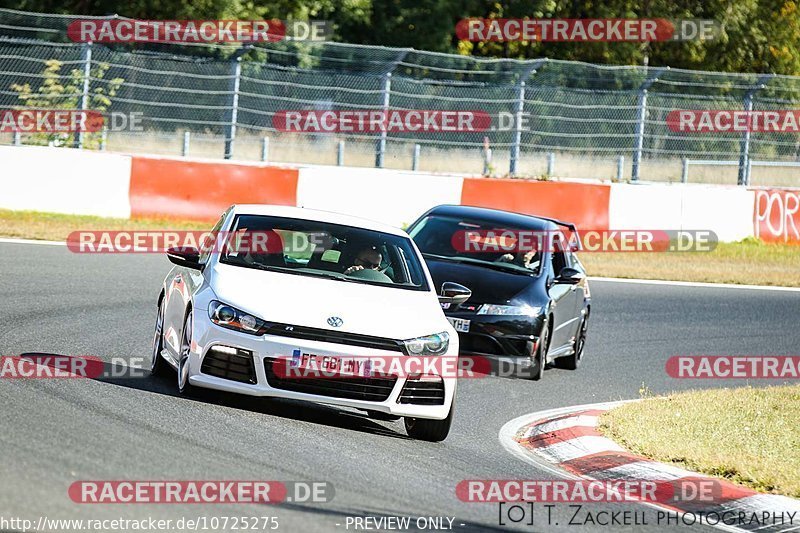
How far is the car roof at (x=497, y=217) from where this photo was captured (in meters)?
13.7

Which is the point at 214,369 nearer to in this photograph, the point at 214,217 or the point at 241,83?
the point at 214,217

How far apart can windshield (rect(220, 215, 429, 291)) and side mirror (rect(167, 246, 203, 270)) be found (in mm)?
191

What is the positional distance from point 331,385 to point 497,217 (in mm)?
5512

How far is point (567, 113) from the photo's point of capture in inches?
984

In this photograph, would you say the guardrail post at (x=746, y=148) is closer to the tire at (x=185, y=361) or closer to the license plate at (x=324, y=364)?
the tire at (x=185, y=361)

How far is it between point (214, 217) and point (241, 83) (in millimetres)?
3351

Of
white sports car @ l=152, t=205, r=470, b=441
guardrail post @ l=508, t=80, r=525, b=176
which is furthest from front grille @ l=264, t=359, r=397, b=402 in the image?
guardrail post @ l=508, t=80, r=525, b=176

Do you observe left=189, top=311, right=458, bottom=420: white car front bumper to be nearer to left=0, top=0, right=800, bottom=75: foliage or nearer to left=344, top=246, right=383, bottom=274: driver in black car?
left=344, top=246, right=383, bottom=274: driver in black car

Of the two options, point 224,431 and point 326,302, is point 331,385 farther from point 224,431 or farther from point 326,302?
point 224,431

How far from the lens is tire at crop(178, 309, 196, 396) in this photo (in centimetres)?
894

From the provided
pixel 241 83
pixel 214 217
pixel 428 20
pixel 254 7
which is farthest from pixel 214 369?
pixel 428 20

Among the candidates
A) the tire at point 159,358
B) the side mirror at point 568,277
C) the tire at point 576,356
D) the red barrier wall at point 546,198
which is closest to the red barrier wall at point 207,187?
the red barrier wall at point 546,198

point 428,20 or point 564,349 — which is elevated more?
point 428,20

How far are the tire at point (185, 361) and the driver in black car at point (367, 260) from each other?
4.05 feet
